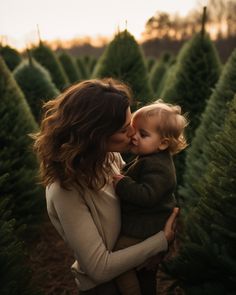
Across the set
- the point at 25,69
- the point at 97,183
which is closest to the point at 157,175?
the point at 97,183

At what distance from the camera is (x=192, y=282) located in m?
2.28

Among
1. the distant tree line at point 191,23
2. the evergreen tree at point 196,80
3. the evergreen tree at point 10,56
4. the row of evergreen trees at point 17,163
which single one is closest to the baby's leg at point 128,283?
the row of evergreen trees at point 17,163

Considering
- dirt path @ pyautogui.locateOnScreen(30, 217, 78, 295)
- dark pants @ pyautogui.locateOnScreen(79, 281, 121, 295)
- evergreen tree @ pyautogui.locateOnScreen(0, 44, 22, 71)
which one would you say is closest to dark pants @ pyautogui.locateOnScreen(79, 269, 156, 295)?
dark pants @ pyautogui.locateOnScreen(79, 281, 121, 295)

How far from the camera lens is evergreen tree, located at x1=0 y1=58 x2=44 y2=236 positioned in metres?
4.58

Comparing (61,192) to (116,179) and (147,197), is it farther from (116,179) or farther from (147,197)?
(147,197)

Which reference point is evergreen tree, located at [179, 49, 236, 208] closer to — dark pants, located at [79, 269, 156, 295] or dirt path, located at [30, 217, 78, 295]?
dirt path, located at [30, 217, 78, 295]

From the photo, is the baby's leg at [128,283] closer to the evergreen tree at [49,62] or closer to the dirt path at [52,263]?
the dirt path at [52,263]

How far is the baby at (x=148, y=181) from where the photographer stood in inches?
91.5

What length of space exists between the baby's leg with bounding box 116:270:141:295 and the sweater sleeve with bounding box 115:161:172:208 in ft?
1.60

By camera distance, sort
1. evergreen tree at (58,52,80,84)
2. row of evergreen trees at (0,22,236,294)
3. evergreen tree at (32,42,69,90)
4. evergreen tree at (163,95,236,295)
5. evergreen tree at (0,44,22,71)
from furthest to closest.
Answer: evergreen tree at (58,52,80,84), evergreen tree at (0,44,22,71), evergreen tree at (32,42,69,90), row of evergreen trees at (0,22,236,294), evergreen tree at (163,95,236,295)

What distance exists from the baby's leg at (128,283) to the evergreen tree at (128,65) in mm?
4421

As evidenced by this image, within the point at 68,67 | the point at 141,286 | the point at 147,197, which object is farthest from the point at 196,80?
the point at 68,67

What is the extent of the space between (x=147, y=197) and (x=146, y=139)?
44cm

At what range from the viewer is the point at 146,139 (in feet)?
8.20
